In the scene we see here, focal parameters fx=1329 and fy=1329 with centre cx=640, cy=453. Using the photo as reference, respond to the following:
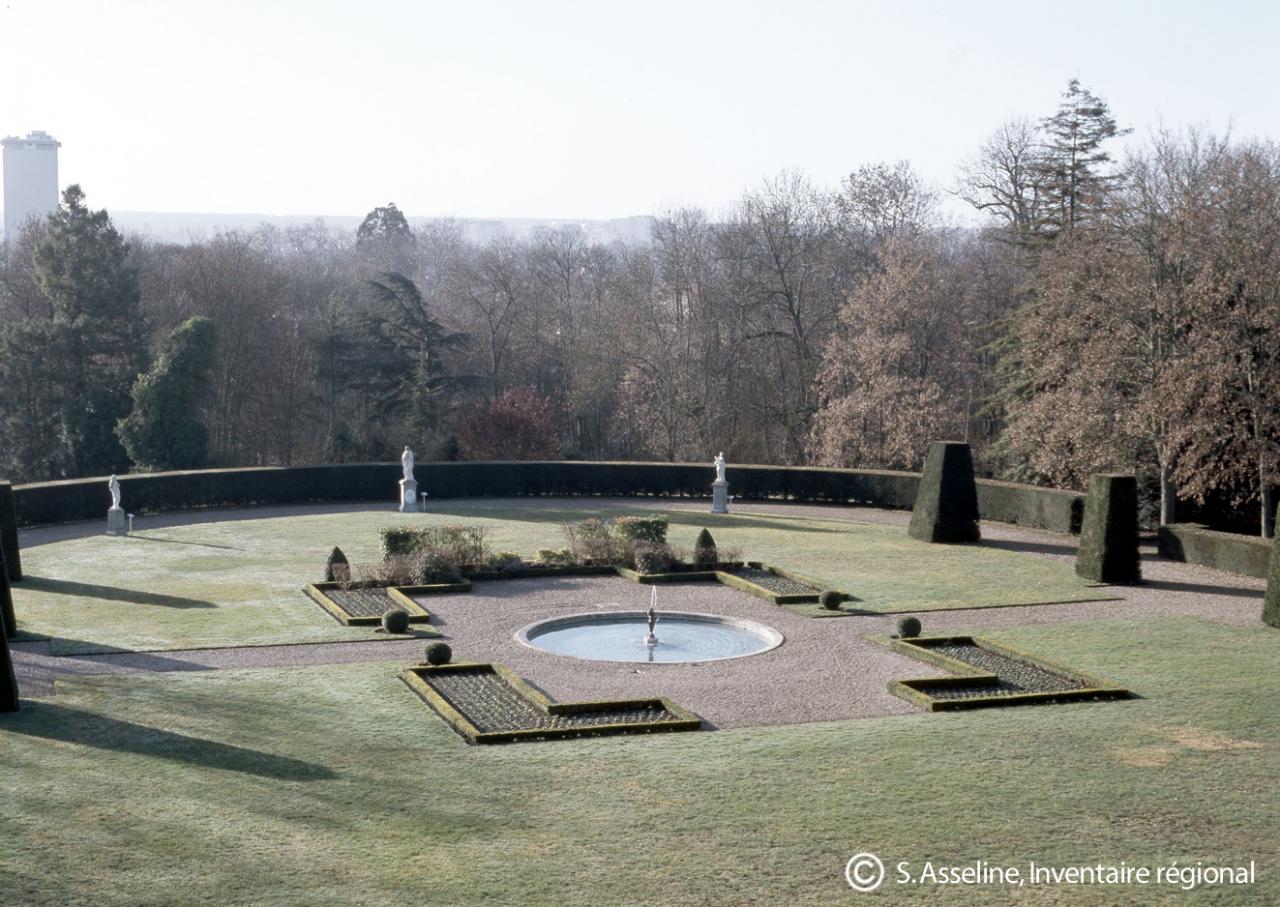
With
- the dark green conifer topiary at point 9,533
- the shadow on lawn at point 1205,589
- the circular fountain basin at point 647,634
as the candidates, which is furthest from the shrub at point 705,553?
the dark green conifer topiary at point 9,533

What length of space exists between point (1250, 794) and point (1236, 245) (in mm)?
19795

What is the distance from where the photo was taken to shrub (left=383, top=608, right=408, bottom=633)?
19.7m

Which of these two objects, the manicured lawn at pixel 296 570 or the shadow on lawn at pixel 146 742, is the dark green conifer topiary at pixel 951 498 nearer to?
the manicured lawn at pixel 296 570

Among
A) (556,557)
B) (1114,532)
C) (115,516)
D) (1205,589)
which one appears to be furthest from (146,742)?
(1205,589)

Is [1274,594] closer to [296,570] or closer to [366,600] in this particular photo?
[366,600]

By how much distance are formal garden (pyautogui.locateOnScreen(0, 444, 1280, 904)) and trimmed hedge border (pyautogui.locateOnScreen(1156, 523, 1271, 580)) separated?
10cm

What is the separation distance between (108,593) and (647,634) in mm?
9562

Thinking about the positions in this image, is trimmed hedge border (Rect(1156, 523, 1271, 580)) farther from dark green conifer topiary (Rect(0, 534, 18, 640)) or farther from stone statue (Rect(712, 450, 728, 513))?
dark green conifer topiary (Rect(0, 534, 18, 640))

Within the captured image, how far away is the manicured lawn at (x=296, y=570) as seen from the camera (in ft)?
66.3

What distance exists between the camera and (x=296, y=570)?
2559 cm

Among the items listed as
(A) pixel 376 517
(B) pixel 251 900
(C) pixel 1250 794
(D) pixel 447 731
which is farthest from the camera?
(A) pixel 376 517

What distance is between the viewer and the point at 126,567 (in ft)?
84.9

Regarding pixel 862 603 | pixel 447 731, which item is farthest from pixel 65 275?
pixel 447 731

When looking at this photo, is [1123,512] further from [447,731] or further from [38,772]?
[38,772]
